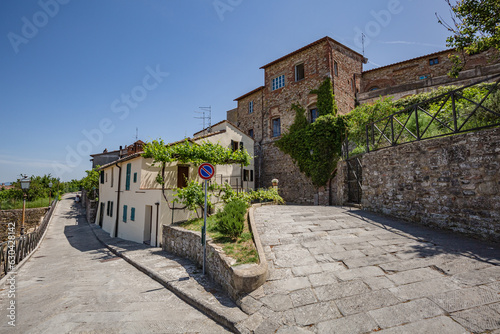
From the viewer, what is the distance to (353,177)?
1188 cm

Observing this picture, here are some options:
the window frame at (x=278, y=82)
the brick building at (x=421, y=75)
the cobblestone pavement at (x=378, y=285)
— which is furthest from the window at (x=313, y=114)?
the cobblestone pavement at (x=378, y=285)

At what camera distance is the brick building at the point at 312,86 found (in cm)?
1697

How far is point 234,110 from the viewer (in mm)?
26297

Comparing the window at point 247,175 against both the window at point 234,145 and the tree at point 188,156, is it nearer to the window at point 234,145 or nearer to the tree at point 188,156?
the window at point 234,145

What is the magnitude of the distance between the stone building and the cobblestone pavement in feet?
37.6

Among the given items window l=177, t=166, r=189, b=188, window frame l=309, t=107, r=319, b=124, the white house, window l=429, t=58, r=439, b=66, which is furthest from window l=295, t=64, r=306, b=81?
window l=177, t=166, r=189, b=188

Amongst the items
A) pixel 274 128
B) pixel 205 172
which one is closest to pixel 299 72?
pixel 274 128

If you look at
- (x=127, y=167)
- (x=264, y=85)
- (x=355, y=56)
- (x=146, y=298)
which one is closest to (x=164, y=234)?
(x=146, y=298)

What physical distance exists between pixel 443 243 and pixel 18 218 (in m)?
29.5

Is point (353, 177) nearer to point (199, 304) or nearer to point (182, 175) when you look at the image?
point (182, 175)

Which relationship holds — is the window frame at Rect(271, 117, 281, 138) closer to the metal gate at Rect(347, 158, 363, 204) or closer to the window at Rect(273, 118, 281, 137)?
the window at Rect(273, 118, 281, 137)

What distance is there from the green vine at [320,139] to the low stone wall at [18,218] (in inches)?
954

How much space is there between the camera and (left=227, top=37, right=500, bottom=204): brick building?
1697 centimetres

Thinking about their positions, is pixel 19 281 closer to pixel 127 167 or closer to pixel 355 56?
pixel 127 167
